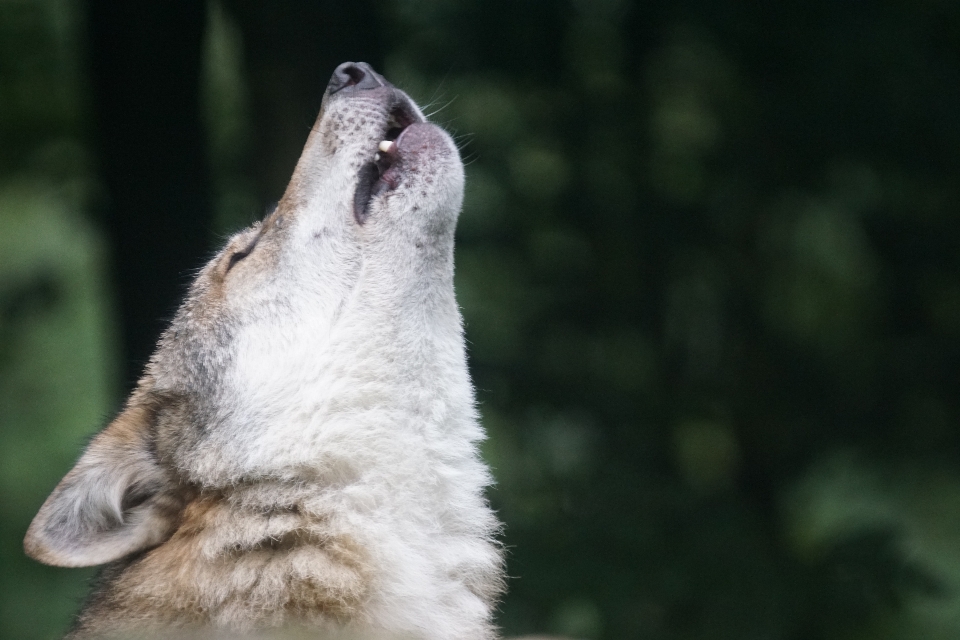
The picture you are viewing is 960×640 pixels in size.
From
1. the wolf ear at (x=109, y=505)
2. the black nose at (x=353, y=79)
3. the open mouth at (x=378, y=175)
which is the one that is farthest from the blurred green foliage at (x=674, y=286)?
the wolf ear at (x=109, y=505)

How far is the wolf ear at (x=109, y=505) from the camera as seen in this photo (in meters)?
2.59

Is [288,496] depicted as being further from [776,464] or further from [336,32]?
[776,464]

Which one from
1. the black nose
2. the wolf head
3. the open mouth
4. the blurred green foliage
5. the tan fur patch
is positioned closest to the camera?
the tan fur patch

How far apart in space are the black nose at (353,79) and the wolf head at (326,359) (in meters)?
0.07

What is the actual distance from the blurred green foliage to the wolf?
142 cm

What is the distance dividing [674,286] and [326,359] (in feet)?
10.2

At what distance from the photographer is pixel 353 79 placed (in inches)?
128

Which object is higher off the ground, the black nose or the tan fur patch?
the black nose

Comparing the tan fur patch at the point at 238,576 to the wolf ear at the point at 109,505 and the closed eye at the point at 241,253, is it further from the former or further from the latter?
the closed eye at the point at 241,253

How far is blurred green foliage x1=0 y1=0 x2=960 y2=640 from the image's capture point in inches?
180

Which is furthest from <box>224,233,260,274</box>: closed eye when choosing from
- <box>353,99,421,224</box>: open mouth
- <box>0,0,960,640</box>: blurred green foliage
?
<box>0,0,960,640</box>: blurred green foliage

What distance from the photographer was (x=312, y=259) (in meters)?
3.02

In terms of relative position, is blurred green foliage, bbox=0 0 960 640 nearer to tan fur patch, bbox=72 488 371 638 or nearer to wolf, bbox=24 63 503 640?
wolf, bbox=24 63 503 640

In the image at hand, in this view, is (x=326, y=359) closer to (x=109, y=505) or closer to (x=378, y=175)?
(x=378, y=175)
